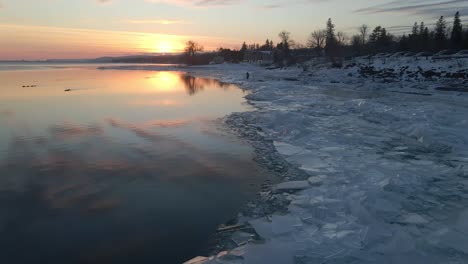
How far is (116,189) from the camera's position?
7.34 metres

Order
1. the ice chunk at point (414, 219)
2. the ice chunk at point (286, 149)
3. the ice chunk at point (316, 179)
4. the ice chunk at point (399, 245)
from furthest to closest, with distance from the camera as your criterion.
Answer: the ice chunk at point (286, 149) < the ice chunk at point (316, 179) < the ice chunk at point (414, 219) < the ice chunk at point (399, 245)

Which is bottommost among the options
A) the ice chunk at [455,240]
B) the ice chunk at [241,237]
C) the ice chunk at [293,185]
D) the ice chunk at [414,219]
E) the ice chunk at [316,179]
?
the ice chunk at [241,237]

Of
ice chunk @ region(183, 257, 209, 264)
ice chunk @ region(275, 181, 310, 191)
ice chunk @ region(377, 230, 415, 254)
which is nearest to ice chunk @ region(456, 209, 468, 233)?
ice chunk @ region(377, 230, 415, 254)

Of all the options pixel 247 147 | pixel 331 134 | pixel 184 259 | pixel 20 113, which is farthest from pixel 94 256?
pixel 20 113

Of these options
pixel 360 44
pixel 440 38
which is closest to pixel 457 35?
pixel 440 38

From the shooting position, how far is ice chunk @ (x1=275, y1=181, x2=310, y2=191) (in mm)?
7277

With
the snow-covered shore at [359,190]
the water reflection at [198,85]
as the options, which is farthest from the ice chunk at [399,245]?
the water reflection at [198,85]

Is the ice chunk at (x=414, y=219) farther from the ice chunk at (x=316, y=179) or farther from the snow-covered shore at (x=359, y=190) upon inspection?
the ice chunk at (x=316, y=179)

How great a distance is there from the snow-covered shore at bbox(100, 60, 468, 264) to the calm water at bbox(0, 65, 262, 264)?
2.29 ft

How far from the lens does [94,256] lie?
4.89 m

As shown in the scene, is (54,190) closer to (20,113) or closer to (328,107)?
(20,113)

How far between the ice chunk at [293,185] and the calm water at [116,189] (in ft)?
1.93

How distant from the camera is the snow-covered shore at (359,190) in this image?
4.88 metres

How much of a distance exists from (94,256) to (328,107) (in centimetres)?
1554
